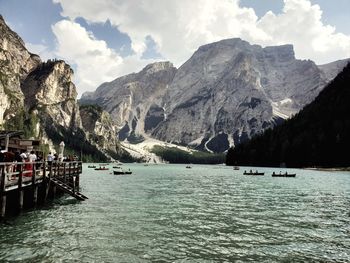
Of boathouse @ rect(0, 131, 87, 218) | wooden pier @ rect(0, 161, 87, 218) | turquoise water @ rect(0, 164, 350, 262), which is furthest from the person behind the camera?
boathouse @ rect(0, 131, 87, 218)

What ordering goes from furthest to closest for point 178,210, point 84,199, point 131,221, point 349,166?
point 349,166, point 84,199, point 178,210, point 131,221

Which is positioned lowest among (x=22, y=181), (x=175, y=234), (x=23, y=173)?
(x=175, y=234)

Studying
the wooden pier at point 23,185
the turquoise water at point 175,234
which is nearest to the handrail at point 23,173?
the wooden pier at point 23,185

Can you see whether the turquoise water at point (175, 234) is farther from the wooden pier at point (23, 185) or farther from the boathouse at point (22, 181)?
the boathouse at point (22, 181)

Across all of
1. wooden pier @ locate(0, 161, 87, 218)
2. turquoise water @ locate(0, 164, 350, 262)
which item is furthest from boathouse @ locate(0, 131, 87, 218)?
turquoise water @ locate(0, 164, 350, 262)

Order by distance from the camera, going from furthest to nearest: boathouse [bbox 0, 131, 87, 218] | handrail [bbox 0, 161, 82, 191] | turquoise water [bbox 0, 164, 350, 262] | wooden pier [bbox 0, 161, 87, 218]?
boathouse [bbox 0, 131, 87, 218]
wooden pier [bbox 0, 161, 87, 218]
handrail [bbox 0, 161, 82, 191]
turquoise water [bbox 0, 164, 350, 262]

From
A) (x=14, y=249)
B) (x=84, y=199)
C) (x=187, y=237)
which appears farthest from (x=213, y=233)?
(x=84, y=199)

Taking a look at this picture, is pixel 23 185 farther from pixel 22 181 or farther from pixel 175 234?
pixel 175 234

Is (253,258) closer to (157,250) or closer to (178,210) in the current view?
(157,250)

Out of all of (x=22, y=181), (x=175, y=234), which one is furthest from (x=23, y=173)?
(x=175, y=234)

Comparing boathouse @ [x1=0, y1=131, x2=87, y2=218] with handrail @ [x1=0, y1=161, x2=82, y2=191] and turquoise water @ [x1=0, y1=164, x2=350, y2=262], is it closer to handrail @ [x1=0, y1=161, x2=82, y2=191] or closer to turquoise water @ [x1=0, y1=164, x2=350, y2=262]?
handrail @ [x1=0, y1=161, x2=82, y2=191]

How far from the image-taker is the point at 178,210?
38.2 m

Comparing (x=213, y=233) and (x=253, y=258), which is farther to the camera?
(x=213, y=233)

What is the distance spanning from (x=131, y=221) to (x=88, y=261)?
38.3ft
